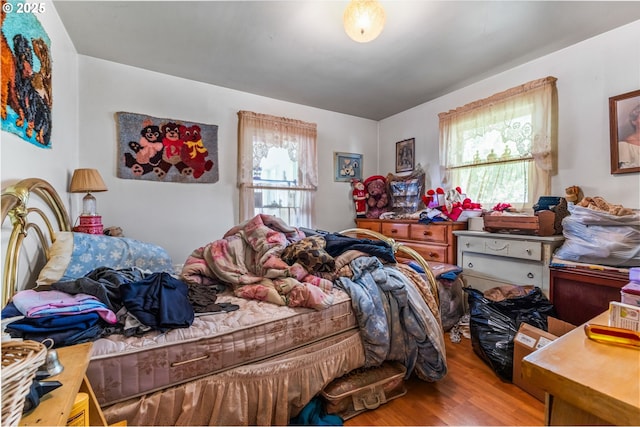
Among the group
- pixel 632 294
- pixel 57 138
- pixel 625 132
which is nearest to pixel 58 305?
pixel 57 138

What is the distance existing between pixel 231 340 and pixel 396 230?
A: 2475mm

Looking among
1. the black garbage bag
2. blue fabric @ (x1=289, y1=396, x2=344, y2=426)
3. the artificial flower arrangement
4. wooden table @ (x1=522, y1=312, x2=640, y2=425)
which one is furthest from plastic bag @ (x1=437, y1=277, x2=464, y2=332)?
wooden table @ (x1=522, y1=312, x2=640, y2=425)

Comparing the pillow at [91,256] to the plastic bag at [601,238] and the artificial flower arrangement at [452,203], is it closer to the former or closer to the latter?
the artificial flower arrangement at [452,203]

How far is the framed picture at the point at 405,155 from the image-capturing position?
3717mm

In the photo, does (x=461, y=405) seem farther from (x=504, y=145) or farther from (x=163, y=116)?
(x=163, y=116)

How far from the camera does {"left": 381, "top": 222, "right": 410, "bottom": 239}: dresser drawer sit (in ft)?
10.4

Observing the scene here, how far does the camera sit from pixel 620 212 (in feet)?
5.57

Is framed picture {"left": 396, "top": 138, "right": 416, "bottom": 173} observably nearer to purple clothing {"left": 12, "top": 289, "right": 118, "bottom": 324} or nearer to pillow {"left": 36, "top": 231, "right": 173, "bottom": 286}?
pillow {"left": 36, "top": 231, "right": 173, "bottom": 286}

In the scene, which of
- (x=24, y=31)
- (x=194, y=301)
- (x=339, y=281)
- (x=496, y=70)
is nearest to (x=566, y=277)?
(x=339, y=281)

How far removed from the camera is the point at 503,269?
2.26 m

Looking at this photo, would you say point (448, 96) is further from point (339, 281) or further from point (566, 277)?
point (339, 281)

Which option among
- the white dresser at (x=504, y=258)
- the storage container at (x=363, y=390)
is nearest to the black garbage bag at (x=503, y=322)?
the white dresser at (x=504, y=258)

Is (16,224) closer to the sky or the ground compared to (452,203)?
closer to the ground

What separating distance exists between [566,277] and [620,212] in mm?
508
